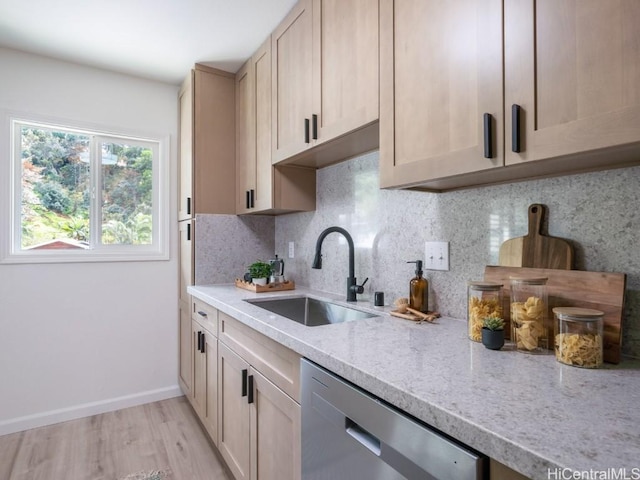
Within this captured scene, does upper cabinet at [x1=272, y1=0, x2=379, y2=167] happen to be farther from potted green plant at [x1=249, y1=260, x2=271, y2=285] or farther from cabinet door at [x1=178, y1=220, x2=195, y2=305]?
cabinet door at [x1=178, y1=220, x2=195, y2=305]

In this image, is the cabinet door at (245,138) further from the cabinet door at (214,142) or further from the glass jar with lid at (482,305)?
the glass jar with lid at (482,305)

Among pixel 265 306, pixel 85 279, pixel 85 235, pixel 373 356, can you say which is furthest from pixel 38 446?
pixel 373 356

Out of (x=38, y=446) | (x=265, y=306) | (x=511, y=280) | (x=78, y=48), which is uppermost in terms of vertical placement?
(x=78, y=48)

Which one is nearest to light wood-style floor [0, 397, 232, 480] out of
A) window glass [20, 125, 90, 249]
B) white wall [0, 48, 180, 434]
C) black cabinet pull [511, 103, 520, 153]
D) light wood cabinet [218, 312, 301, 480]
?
white wall [0, 48, 180, 434]

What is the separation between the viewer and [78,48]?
2301mm

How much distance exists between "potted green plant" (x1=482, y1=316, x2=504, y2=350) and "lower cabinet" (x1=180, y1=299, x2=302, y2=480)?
1.78ft

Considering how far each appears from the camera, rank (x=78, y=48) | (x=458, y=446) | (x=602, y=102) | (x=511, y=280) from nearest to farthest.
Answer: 1. (x=458, y=446)
2. (x=602, y=102)
3. (x=511, y=280)
4. (x=78, y=48)

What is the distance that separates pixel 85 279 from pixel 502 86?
2.73m

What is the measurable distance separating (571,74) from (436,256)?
77cm

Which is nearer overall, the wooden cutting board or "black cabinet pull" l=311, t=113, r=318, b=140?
the wooden cutting board

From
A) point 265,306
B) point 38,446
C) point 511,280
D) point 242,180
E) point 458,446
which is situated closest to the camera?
point 458,446

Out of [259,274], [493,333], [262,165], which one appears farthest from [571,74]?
[259,274]

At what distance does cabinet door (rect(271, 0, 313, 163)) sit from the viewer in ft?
5.61

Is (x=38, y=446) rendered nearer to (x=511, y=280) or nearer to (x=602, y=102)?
(x=511, y=280)
